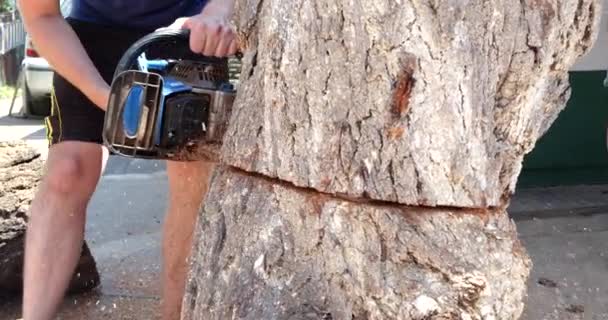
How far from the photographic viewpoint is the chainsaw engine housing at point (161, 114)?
1.93 metres

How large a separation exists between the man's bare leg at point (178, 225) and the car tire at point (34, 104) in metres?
7.31

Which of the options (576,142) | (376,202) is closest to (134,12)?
(376,202)

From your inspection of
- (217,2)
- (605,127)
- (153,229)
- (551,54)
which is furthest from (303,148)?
(605,127)

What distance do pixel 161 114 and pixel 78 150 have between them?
0.79 metres

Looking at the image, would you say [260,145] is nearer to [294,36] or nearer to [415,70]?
[294,36]

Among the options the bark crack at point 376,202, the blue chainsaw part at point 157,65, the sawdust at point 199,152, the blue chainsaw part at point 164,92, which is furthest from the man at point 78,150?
the bark crack at point 376,202

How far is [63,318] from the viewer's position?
11.2 feet

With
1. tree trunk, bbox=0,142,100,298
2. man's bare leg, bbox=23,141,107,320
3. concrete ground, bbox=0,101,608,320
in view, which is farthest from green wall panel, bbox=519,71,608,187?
man's bare leg, bbox=23,141,107,320

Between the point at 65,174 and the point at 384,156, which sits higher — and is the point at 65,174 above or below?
below

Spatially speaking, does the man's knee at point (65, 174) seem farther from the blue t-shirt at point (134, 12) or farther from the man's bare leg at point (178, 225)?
the blue t-shirt at point (134, 12)

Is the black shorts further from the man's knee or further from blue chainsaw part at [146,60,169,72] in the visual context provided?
blue chainsaw part at [146,60,169,72]

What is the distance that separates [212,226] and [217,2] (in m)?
0.78

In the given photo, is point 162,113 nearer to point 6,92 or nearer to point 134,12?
point 134,12

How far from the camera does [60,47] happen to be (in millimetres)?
2461
